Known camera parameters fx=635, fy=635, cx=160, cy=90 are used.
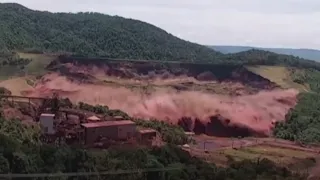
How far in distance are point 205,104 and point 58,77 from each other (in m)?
21.7

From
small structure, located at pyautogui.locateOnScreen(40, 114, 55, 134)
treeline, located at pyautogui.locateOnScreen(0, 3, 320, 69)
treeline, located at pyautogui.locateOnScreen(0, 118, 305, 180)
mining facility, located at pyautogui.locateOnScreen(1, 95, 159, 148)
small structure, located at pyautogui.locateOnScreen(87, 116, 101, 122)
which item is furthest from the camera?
treeline, located at pyautogui.locateOnScreen(0, 3, 320, 69)

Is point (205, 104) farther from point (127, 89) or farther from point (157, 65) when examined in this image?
point (157, 65)

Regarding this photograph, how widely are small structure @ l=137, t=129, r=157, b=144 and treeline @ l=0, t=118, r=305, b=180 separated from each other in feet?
40.3

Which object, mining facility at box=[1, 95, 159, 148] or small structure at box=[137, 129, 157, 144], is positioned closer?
mining facility at box=[1, 95, 159, 148]

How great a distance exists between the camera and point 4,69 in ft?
301

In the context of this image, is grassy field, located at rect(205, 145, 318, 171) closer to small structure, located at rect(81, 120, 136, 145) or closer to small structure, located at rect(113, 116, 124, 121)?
small structure, located at rect(81, 120, 136, 145)

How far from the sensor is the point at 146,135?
59844 mm

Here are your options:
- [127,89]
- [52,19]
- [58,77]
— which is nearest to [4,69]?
[58,77]

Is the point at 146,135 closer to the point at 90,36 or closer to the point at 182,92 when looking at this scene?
the point at 182,92

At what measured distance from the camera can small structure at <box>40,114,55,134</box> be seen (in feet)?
189

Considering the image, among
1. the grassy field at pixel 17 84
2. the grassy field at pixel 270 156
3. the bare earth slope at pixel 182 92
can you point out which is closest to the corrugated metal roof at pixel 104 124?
the grassy field at pixel 270 156

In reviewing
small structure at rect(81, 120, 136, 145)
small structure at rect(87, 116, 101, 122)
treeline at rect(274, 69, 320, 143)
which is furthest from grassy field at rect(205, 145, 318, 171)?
small structure at rect(87, 116, 101, 122)

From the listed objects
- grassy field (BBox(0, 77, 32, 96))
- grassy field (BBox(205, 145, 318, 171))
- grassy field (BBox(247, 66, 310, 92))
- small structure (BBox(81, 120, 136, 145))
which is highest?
grassy field (BBox(247, 66, 310, 92))

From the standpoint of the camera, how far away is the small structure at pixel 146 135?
2324 inches
